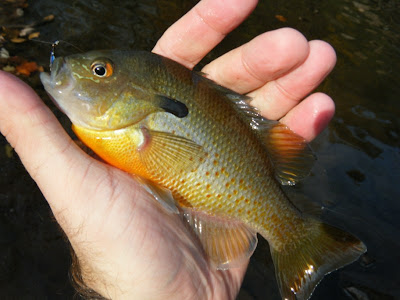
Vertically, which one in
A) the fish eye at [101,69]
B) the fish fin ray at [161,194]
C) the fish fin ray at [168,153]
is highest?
the fish eye at [101,69]

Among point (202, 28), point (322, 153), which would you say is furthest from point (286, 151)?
point (322, 153)

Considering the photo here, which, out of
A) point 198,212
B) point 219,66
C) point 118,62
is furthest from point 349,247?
point 118,62

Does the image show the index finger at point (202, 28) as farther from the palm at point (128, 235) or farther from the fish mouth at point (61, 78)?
the palm at point (128, 235)

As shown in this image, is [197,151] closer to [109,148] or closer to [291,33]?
[109,148]

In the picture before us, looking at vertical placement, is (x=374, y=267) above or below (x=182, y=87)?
below

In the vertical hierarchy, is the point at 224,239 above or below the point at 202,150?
below

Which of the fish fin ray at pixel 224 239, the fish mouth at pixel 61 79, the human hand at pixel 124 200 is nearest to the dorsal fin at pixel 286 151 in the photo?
the fish fin ray at pixel 224 239

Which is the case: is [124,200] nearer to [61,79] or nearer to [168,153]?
[168,153]
